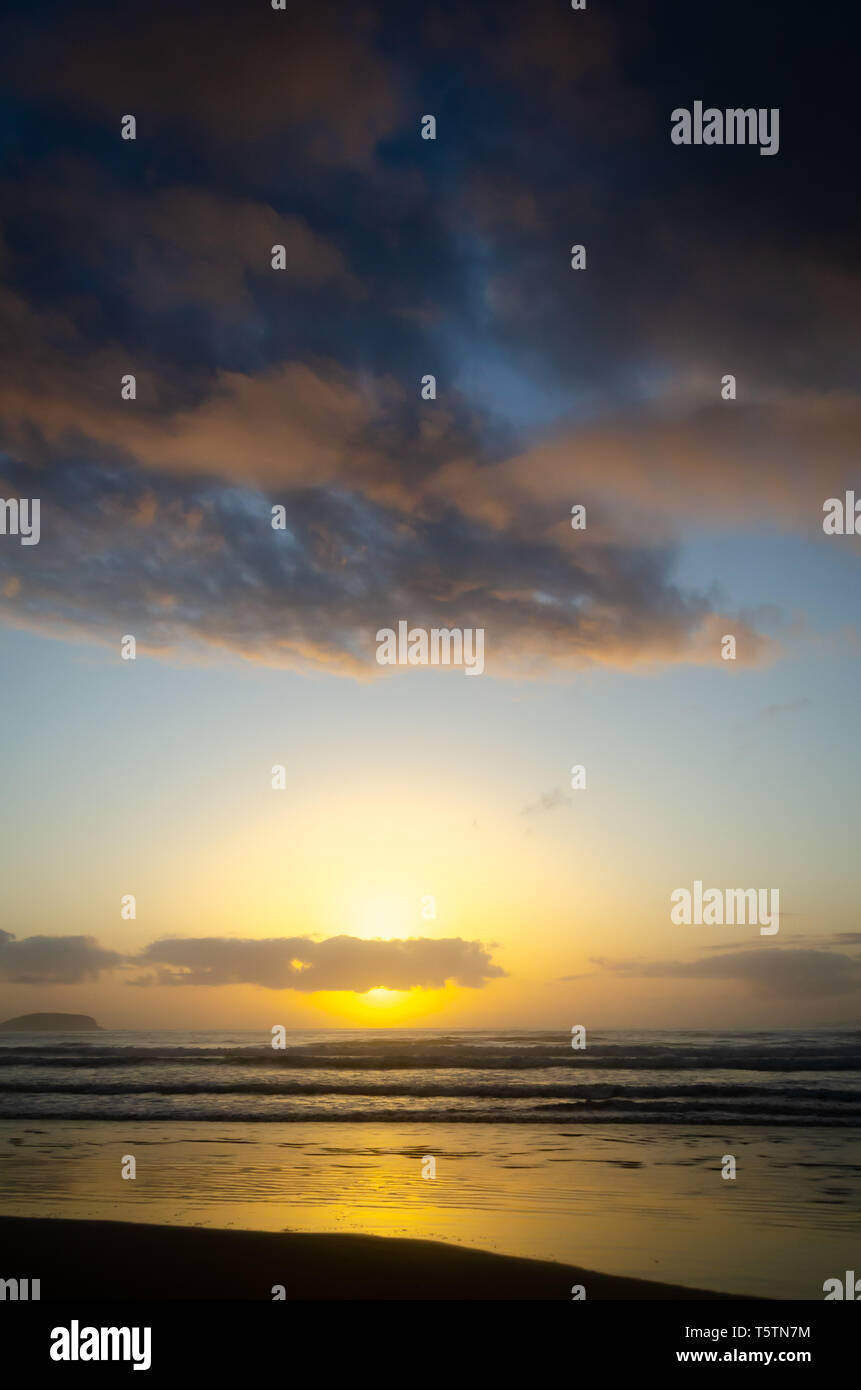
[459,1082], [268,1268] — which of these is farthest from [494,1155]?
[459,1082]

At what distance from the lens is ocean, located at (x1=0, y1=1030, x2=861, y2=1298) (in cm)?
1088

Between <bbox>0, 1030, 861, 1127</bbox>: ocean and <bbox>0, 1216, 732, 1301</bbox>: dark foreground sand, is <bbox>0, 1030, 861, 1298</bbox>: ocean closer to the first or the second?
<bbox>0, 1030, 861, 1127</bbox>: ocean

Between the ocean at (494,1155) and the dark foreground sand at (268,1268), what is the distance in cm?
52

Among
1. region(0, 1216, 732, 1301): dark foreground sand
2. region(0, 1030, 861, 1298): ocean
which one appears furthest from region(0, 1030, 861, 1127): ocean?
region(0, 1216, 732, 1301): dark foreground sand

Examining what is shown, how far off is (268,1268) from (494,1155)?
783cm

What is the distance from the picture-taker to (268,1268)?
987cm

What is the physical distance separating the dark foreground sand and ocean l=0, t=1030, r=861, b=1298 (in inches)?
20.4

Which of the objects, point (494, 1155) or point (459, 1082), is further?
point (459, 1082)

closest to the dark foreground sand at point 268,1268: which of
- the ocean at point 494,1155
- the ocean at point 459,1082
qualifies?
the ocean at point 494,1155

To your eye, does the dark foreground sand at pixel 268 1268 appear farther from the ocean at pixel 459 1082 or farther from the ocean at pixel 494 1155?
the ocean at pixel 459 1082

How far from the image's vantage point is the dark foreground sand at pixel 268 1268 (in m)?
9.18

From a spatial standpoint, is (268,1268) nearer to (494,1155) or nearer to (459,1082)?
(494,1155)
